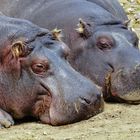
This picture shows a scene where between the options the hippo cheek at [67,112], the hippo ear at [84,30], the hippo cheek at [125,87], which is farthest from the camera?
the hippo ear at [84,30]

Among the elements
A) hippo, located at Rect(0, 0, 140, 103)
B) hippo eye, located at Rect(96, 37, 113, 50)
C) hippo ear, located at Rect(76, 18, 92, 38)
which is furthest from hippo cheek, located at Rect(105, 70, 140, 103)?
hippo ear, located at Rect(76, 18, 92, 38)

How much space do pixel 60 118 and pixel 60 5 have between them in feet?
8.18

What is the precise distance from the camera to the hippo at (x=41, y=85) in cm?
573

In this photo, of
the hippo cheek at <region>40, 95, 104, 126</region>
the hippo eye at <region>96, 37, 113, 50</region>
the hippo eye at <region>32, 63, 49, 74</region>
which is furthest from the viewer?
the hippo eye at <region>96, 37, 113, 50</region>

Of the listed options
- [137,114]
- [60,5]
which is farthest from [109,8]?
[137,114]

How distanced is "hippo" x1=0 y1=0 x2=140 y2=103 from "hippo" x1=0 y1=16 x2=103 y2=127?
Result: 28.4 inches

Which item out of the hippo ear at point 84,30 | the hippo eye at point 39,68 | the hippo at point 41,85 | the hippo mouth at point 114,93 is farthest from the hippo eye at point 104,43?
the hippo eye at point 39,68

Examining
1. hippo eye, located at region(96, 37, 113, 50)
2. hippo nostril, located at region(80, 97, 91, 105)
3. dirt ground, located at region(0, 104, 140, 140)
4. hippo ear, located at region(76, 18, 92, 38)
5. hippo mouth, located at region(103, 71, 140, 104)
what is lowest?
hippo mouth, located at region(103, 71, 140, 104)

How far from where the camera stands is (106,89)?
676 centimetres

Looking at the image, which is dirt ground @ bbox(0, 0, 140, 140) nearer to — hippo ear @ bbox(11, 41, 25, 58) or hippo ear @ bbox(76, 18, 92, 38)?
hippo ear @ bbox(11, 41, 25, 58)

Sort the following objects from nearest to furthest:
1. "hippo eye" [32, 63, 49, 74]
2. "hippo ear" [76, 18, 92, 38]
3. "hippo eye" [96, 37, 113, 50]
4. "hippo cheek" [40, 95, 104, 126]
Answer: "hippo cheek" [40, 95, 104, 126], "hippo eye" [32, 63, 49, 74], "hippo eye" [96, 37, 113, 50], "hippo ear" [76, 18, 92, 38]

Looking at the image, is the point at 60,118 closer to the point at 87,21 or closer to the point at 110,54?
the point at 110,54

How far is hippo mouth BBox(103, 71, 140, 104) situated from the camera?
21.6 feet

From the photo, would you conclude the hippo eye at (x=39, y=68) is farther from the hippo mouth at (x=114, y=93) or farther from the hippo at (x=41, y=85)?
the hippo mouth at (x=114, y=93)
